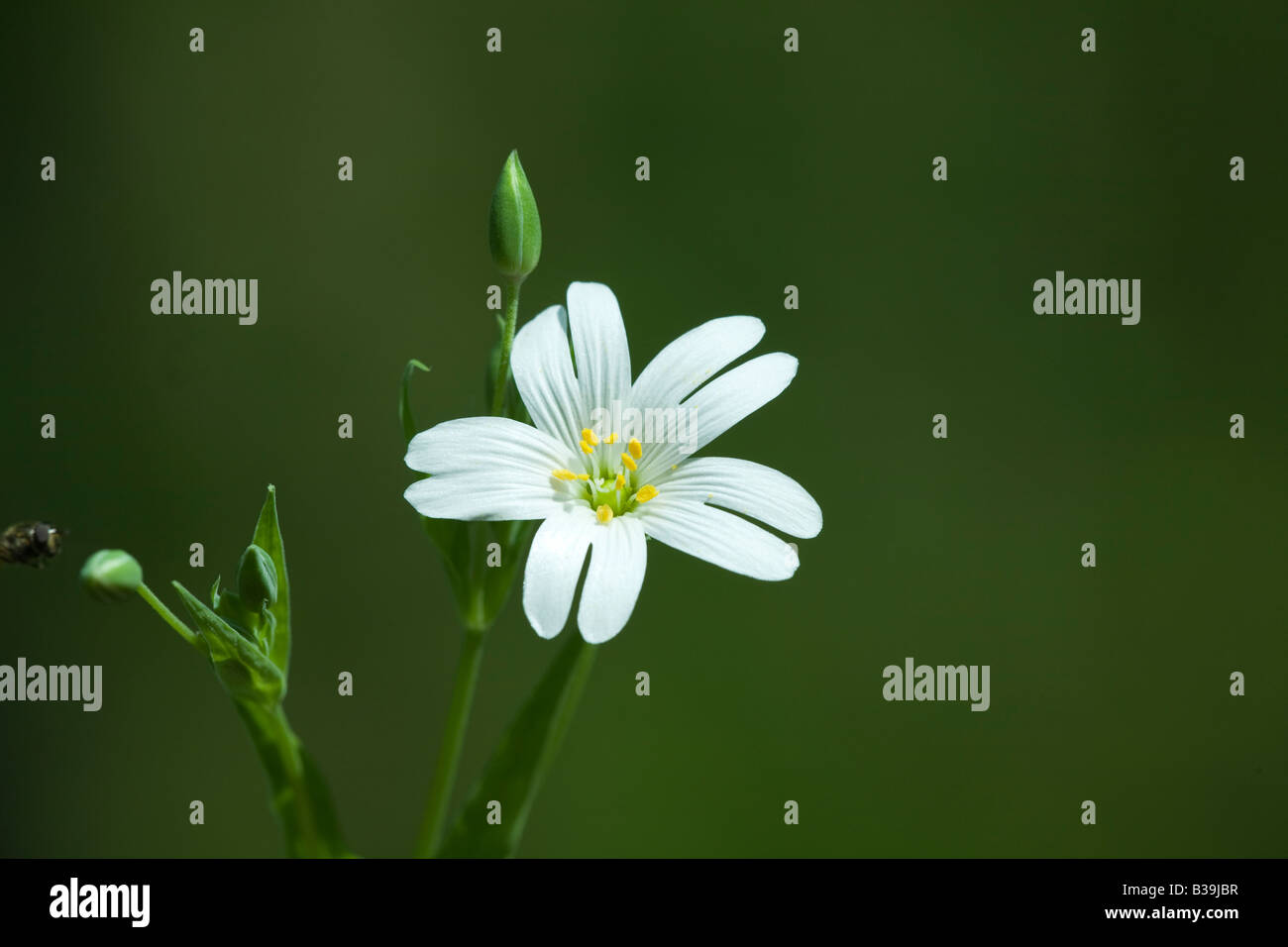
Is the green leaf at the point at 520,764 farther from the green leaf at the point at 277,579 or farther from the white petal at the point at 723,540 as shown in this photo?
the green leaf at the point at 277,579

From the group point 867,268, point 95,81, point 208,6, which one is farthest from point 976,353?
point 95,81

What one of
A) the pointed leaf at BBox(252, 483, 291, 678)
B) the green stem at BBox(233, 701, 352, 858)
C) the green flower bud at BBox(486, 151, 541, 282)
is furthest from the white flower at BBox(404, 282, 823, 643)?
the green stem at BBox(233, 701, 352, 858)

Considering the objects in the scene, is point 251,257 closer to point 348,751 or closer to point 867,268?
point 348,751

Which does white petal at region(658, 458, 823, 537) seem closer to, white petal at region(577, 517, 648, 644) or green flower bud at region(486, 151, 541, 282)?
white petal at region(577, 517, 648, 644)

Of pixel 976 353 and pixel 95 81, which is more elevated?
pixel 95 81

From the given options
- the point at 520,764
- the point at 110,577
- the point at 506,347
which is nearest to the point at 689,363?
the point at 506,347

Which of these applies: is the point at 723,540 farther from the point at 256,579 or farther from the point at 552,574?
the point at 256,579

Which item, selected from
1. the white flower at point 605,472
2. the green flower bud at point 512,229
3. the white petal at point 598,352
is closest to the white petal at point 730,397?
the white flower at point 605,472
